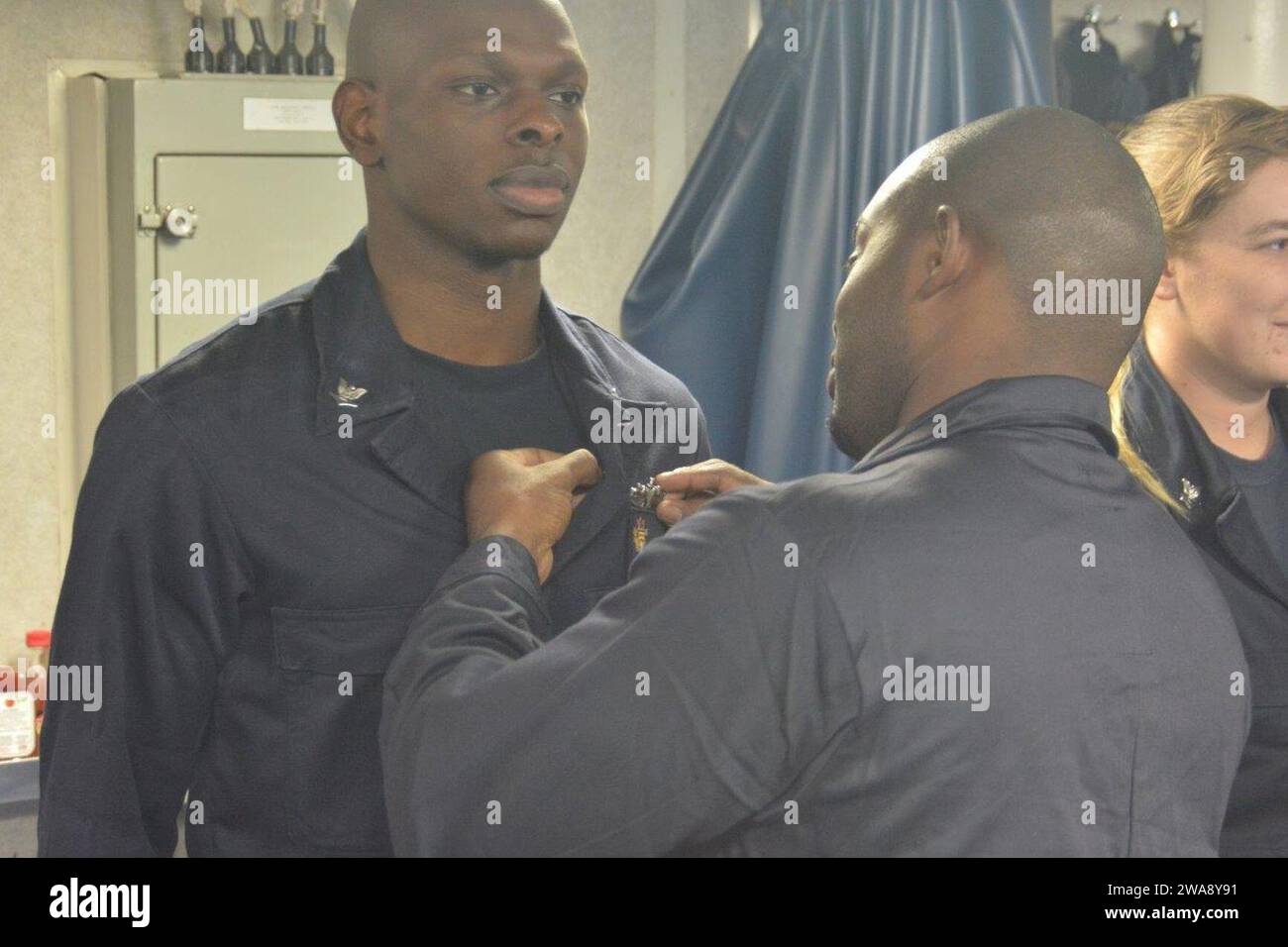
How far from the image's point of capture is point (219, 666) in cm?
98

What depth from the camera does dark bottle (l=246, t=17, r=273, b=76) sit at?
5.77 feet

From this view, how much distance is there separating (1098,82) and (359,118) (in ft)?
3.76

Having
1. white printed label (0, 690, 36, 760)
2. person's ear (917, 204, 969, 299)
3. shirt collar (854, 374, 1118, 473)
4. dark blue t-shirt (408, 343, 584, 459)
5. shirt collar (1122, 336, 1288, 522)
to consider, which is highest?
person's ear (917, 204, 969, 299)

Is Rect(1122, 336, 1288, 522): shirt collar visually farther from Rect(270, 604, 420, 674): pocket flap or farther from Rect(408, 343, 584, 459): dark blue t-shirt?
Rect(270, 604, 420, 674): pocket flap

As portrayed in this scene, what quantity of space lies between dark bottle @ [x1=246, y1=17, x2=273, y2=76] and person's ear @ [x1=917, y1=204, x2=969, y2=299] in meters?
1.14

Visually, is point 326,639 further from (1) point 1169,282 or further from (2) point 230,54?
(2) point 230,54

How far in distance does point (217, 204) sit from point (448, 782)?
115cm

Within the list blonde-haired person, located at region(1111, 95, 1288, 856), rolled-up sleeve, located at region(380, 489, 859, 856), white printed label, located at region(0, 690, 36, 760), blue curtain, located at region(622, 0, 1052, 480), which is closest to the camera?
rolled-up sleeve, located at region(380, 489, 859, 856)

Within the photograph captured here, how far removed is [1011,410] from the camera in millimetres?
869

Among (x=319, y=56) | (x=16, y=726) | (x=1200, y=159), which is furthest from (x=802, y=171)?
(x=16, y=726)

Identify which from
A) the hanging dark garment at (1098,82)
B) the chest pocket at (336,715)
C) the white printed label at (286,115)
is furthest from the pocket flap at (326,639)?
the hanging dark garment at (1098,82)

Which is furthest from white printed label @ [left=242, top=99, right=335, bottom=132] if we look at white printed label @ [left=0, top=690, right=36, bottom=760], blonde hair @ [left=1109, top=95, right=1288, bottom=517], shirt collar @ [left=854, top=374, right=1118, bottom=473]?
shirt collar @ [left=854, top=374, right=1118, bottom=473]

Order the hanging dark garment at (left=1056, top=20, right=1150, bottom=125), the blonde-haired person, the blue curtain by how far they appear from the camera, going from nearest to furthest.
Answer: the blonde-haired person
the blue curtain
the hanging dark garment at (left=1056, top=20, right=1150, bottom=125)
